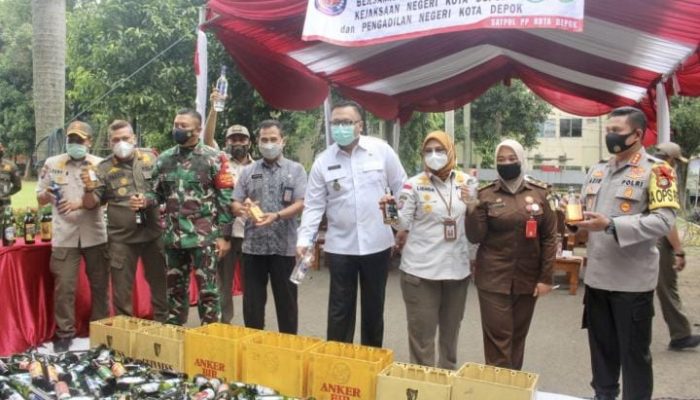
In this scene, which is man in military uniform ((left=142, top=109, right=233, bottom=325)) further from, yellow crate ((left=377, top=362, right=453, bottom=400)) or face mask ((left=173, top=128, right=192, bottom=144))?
yellow crate ((left=377, top=362, right=453, bottom=400))

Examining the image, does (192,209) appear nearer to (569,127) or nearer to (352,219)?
(352,219)

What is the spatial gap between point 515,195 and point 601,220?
0.52 meters

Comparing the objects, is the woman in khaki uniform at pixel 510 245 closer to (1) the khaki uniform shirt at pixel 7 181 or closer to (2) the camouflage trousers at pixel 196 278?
(2) the camouflage trousers at pixel 196 278

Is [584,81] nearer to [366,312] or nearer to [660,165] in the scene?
[660,165]

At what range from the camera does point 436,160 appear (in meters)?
3.42

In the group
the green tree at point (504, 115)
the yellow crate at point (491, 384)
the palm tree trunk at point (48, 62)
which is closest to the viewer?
the yellow crate at point (491, 384)

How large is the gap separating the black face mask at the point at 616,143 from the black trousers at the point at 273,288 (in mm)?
2175

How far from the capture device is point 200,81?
5.77 metres

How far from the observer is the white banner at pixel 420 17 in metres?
3.98

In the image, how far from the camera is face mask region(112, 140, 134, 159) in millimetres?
4383

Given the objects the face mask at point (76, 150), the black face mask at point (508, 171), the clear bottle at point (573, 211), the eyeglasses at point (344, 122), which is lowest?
the clear bottle at point (573, 211)

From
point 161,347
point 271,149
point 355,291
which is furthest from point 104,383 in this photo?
point 271,149

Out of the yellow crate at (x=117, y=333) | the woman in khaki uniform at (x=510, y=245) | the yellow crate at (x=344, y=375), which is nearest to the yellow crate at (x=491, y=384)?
the yellow crate at (x=344, y=375)

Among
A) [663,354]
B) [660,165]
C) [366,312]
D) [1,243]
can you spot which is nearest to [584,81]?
[663,354]
